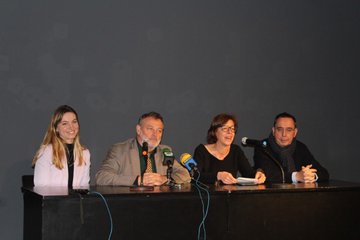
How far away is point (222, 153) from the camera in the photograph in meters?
4.65

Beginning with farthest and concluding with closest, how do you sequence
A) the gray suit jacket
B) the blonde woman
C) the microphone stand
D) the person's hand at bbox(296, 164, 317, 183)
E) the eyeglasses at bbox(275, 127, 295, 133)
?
the eyeglasses at bbox(275, 127, 295, 133), the person's hand at bbox(296, 164, 317, 183), the gray suit jacket, the blonde woman, the microphone stand

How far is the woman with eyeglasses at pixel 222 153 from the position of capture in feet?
14.9

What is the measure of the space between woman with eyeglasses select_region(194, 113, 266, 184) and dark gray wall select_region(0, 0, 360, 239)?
0.52 m

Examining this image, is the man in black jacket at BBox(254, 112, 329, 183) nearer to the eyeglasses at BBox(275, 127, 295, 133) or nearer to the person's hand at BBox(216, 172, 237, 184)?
the eyeglasses at BBox(275, 127, 295, 133)

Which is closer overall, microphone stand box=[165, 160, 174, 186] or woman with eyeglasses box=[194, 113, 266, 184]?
microphone stand box=[165, 160, 174, 186]

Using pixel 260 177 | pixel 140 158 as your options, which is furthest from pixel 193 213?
pixel 260 177

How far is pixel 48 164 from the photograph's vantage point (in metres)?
3.80

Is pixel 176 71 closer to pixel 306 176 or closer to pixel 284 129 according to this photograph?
pixel 284 129

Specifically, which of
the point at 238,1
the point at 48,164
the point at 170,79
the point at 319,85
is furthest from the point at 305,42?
the point at 48,164

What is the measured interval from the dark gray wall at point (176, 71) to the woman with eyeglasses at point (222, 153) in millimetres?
520

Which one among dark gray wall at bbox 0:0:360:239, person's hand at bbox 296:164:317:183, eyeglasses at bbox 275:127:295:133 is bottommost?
person's hand at bbox 296:164:317:183

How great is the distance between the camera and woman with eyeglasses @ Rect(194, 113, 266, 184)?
14.9ft

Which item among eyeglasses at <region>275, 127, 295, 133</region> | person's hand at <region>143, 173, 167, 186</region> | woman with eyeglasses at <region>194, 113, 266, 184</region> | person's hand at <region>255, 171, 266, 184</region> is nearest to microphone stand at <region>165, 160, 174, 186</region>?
person's hand at <region>143, 173, 167, 186</region>

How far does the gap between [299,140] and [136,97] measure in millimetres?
1784
